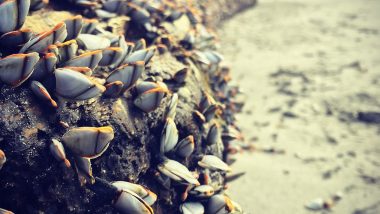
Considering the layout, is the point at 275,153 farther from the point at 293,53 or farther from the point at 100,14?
the point at 293,53

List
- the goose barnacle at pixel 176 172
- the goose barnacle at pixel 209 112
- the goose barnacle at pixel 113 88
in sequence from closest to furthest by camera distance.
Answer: the goose barnacle at pixel 113 88 < the goose barnacle at pixel 176 172 < the goose barnacle at pixel 209 112

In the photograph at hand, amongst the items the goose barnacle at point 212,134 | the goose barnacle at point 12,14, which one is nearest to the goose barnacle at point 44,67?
the goose barnacle at point 12,14

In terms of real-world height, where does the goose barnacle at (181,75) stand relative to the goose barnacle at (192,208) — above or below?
above

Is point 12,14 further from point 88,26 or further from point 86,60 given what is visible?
point 88,26

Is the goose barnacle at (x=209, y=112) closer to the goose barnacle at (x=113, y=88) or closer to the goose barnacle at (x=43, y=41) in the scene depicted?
the goose barnacle at (x=113, y=88)

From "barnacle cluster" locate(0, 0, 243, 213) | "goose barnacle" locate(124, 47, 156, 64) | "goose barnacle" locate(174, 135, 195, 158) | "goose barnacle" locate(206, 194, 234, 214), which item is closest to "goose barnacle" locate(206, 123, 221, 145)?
"barnacle cluster" locate(0, 0, 243, 213)

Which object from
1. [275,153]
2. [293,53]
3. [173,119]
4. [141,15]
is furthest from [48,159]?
[293,53]

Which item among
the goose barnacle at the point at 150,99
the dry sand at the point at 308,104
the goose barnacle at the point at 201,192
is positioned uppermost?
the goose barnacle at the point at 150,99
